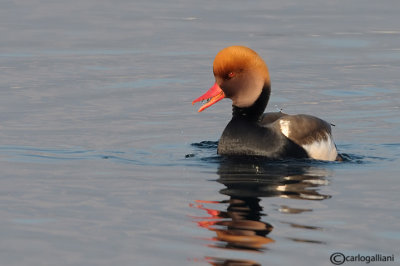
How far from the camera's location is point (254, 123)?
10297 mm

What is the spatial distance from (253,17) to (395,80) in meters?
6.03

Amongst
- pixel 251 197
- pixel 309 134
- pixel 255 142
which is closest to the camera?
pixel 251 197

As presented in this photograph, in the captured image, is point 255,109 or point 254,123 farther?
point 255,109

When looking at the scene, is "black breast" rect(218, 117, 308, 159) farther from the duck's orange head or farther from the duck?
the duck's orange head

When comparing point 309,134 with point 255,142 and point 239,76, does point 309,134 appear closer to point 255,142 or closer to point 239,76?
point 255,142

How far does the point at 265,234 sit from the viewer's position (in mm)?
7359

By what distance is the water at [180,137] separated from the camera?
728 centimetres

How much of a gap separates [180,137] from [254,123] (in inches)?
67.3

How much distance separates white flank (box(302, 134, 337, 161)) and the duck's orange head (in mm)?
772

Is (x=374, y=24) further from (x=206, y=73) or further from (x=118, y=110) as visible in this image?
(x=118, y=110)

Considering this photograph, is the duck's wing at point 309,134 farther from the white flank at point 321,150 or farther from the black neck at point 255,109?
the black neck at point 255,109

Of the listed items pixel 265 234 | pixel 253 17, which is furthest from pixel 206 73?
pixel 265 234

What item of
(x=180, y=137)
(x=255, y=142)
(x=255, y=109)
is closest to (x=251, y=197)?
(x=255, y=142)

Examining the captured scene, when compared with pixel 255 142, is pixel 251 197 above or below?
below
